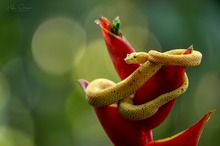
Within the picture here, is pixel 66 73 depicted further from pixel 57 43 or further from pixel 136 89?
pixel 136 89

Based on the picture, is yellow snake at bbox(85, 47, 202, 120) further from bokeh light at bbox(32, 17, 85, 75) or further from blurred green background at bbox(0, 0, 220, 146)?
bokeh light at bbox(32, 17, 85, 75)

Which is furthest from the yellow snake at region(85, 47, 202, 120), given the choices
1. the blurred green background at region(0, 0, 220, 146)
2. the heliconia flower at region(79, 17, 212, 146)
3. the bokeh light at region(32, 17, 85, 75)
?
the bokeh light at region(32, 17, 85, 75)

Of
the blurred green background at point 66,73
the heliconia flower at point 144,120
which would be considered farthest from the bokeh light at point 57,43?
the heliconia flower at point 144,120

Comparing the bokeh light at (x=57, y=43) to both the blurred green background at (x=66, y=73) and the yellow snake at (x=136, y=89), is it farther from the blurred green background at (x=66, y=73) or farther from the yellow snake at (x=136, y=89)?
the yellow snake at (x=136, y=89)

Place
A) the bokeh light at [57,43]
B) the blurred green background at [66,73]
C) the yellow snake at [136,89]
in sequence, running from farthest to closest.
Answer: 1. the bokeh light at [57,43]
2. the blurred green background at [66,73]
3. the yellow snake at [136,89]

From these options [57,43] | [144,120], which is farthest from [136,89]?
[57,43]

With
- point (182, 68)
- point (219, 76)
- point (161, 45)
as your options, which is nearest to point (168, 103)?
point (182, 68)

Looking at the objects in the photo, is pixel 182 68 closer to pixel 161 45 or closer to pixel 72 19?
pixel 161 45
